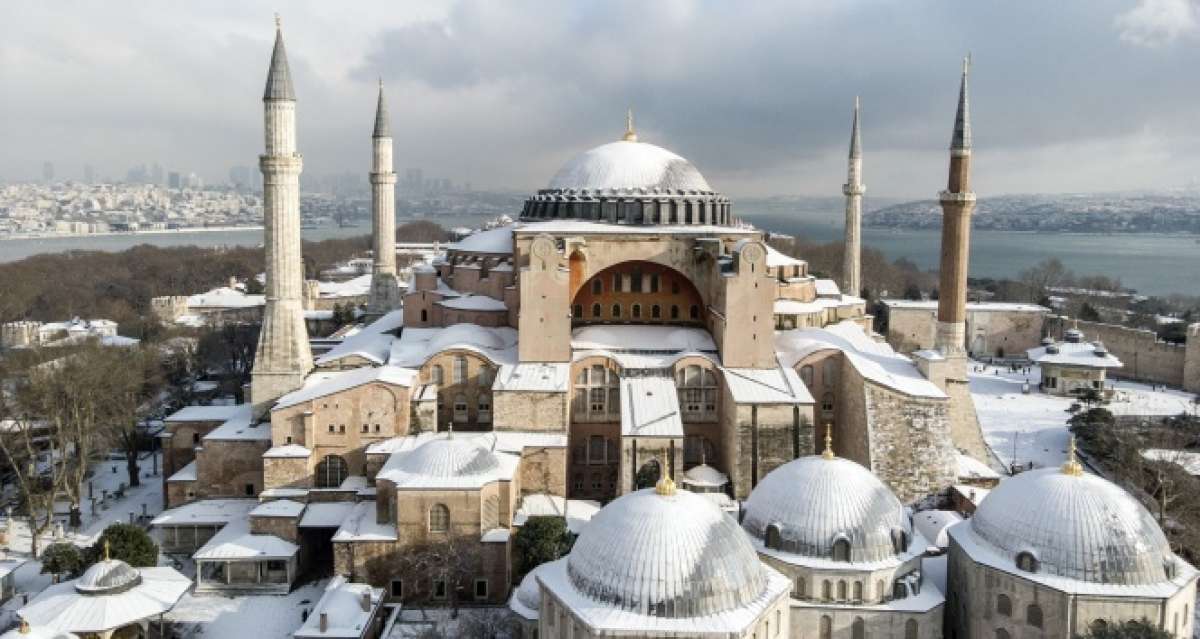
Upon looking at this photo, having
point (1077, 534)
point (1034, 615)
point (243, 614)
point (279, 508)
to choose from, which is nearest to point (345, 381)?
point (279, 508)

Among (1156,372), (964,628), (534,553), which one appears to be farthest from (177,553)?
(1156,372)

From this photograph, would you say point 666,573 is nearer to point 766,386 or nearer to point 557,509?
point 557,509

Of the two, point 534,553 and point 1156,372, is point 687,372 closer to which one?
point 534,553

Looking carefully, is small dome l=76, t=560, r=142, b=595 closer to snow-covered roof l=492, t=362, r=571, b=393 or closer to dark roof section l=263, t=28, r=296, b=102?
snow-covered roof l=492, t=362, r=571, b=393

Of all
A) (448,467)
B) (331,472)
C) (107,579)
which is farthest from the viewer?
(331,472)

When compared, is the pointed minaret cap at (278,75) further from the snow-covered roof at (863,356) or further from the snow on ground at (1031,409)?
the snow on ground at (1031,409)

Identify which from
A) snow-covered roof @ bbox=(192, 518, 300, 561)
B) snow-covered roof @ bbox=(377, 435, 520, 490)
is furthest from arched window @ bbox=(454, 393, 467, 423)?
snow-covered roof @ bbox=(192, 518, 300, 561)
